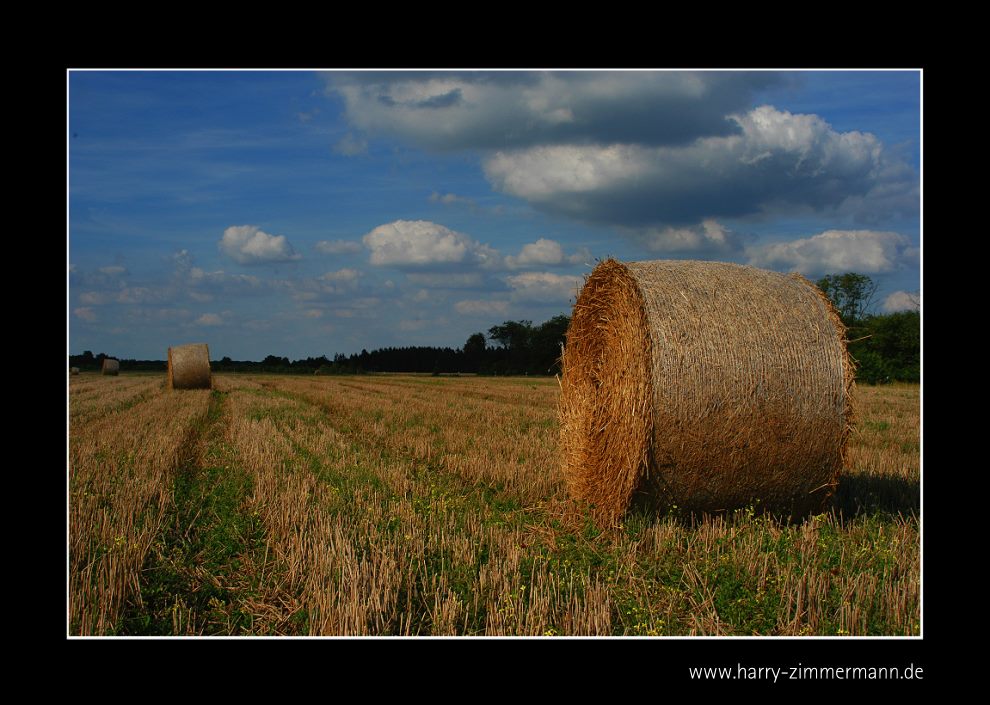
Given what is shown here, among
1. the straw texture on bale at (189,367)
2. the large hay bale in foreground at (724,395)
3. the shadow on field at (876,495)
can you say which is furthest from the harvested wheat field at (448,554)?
the straw texture on bale at (189,367)

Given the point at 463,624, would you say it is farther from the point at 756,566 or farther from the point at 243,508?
the point at 243,508

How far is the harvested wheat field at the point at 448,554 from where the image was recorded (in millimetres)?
4594

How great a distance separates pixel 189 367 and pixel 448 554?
24774mm

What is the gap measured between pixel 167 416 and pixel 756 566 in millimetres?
14124

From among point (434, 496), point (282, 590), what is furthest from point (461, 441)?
point (282, 590)

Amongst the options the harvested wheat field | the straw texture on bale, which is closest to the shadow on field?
the harvested wheat field

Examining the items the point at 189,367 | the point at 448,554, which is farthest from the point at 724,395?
the point at 189,367

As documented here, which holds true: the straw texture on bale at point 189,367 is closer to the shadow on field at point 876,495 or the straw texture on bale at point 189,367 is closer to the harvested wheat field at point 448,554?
the harvested wheat field at point 448,554

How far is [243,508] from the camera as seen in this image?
24.2 feet

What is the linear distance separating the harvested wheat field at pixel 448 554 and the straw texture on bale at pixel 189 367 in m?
18.0

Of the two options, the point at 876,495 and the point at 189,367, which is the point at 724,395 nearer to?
the point at 876,495

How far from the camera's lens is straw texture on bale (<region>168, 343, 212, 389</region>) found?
2755 centimetres

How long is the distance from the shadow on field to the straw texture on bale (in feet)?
80.8
